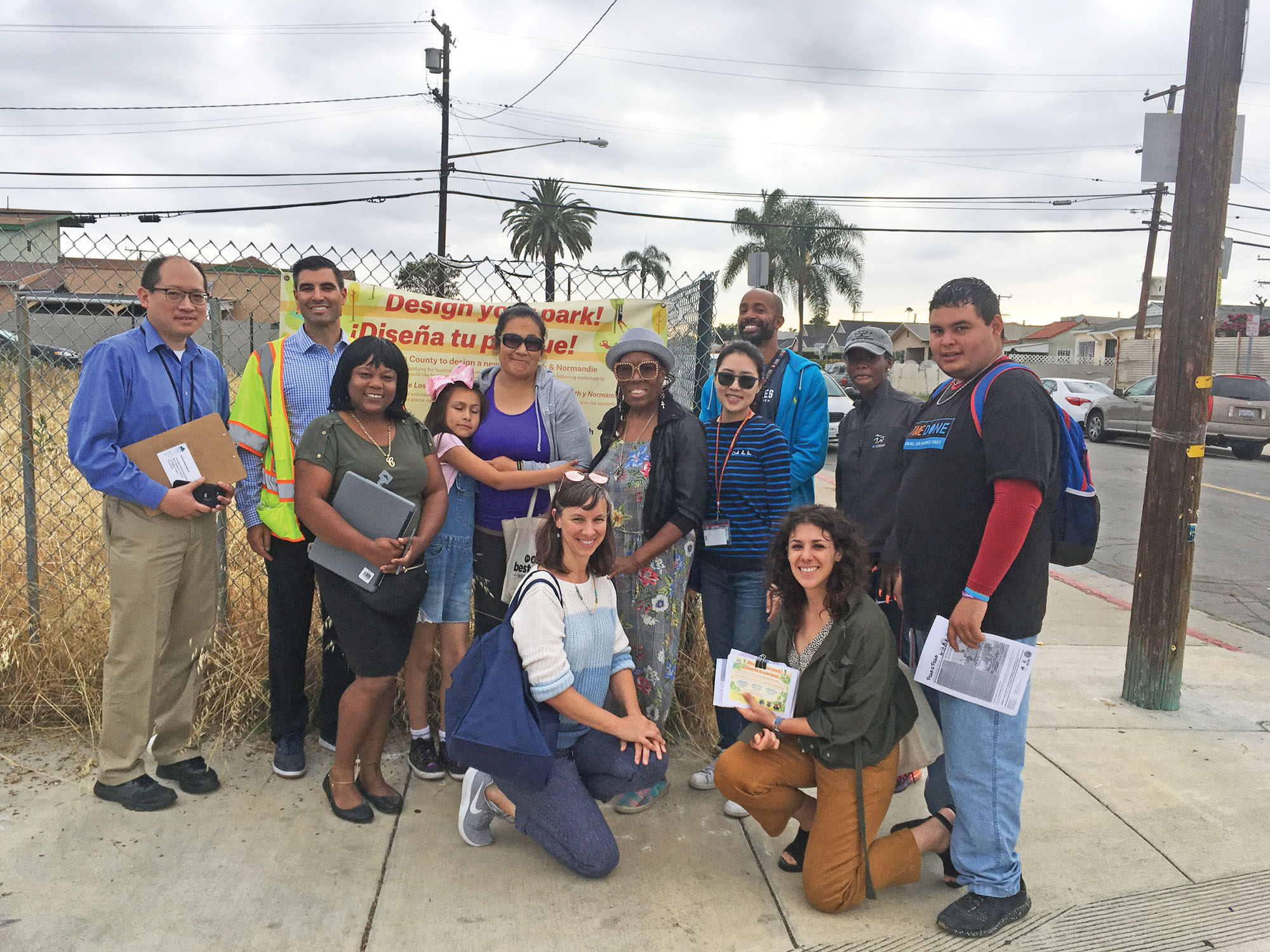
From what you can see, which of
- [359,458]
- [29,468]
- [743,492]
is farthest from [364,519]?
[29,468]

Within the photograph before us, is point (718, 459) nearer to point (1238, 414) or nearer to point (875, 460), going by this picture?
point (875, 460)

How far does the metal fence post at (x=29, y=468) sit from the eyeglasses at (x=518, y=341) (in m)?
2.19

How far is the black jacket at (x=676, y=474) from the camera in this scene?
3236mm

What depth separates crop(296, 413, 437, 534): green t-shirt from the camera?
3.05 m

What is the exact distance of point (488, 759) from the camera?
9.05 ft

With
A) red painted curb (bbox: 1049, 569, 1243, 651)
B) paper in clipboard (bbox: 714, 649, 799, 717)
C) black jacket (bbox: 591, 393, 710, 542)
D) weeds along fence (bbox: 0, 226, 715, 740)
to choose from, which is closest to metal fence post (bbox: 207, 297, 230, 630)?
weeds along fence (bbox: 0, 226, 715, 740)

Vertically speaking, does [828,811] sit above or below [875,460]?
below

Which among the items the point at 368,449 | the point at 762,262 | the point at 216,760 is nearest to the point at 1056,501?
the point at 368,449

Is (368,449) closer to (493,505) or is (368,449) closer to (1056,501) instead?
(493,505)

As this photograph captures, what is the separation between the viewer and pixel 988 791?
2650 millimetres

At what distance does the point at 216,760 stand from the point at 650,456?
223cm

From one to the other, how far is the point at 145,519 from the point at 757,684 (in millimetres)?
2254

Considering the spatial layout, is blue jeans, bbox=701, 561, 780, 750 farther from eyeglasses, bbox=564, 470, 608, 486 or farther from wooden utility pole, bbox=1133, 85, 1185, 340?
wooden utility pole, bbox=1133, 85, 1185, 340

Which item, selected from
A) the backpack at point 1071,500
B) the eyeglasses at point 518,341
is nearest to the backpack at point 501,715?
the eyeglasses at point 518,341
